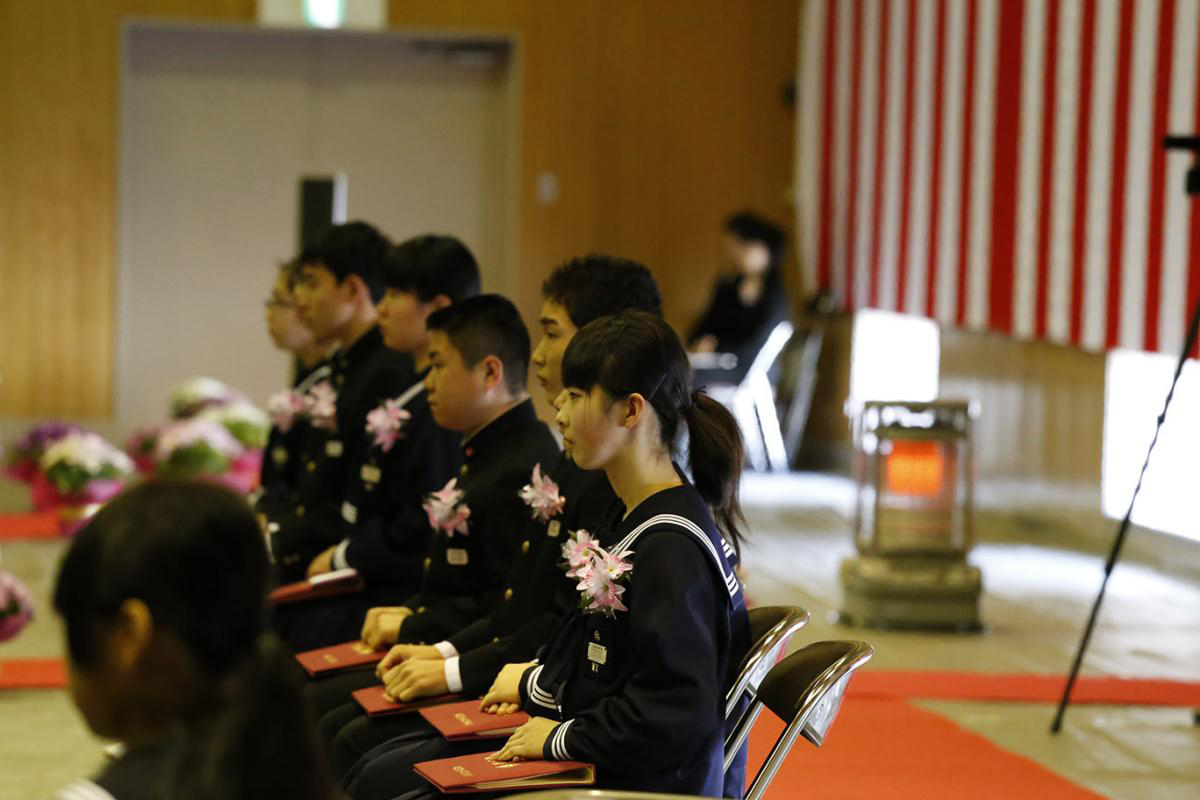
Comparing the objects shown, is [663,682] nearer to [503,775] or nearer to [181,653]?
[503,775]

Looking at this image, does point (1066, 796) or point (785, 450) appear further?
point (785, 450)

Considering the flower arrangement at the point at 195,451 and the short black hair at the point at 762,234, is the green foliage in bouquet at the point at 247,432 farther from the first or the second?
the short black hair at the point at 762,234

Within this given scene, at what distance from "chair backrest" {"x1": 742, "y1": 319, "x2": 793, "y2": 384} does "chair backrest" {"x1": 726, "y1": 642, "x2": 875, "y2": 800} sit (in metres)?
7.19

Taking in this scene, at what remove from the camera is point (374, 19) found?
10.4m

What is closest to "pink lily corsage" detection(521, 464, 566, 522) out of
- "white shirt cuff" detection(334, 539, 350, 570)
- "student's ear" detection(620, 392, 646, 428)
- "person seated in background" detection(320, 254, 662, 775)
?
"person seated in background" detection(320, 254, 662, 775)

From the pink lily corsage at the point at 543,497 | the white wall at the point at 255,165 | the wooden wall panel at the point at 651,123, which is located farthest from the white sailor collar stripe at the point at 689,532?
the white wall at the point at 255,165

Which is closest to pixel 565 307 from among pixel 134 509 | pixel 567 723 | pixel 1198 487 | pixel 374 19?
pixel 567 723

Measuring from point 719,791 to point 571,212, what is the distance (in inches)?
344

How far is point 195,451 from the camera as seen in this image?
648 cm

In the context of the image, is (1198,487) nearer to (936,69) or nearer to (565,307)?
(936,69)

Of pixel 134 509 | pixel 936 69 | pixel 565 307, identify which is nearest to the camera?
pixel 134 509

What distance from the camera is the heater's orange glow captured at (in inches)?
223

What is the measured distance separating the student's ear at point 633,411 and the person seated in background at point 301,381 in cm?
215

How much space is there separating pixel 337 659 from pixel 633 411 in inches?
39.1
